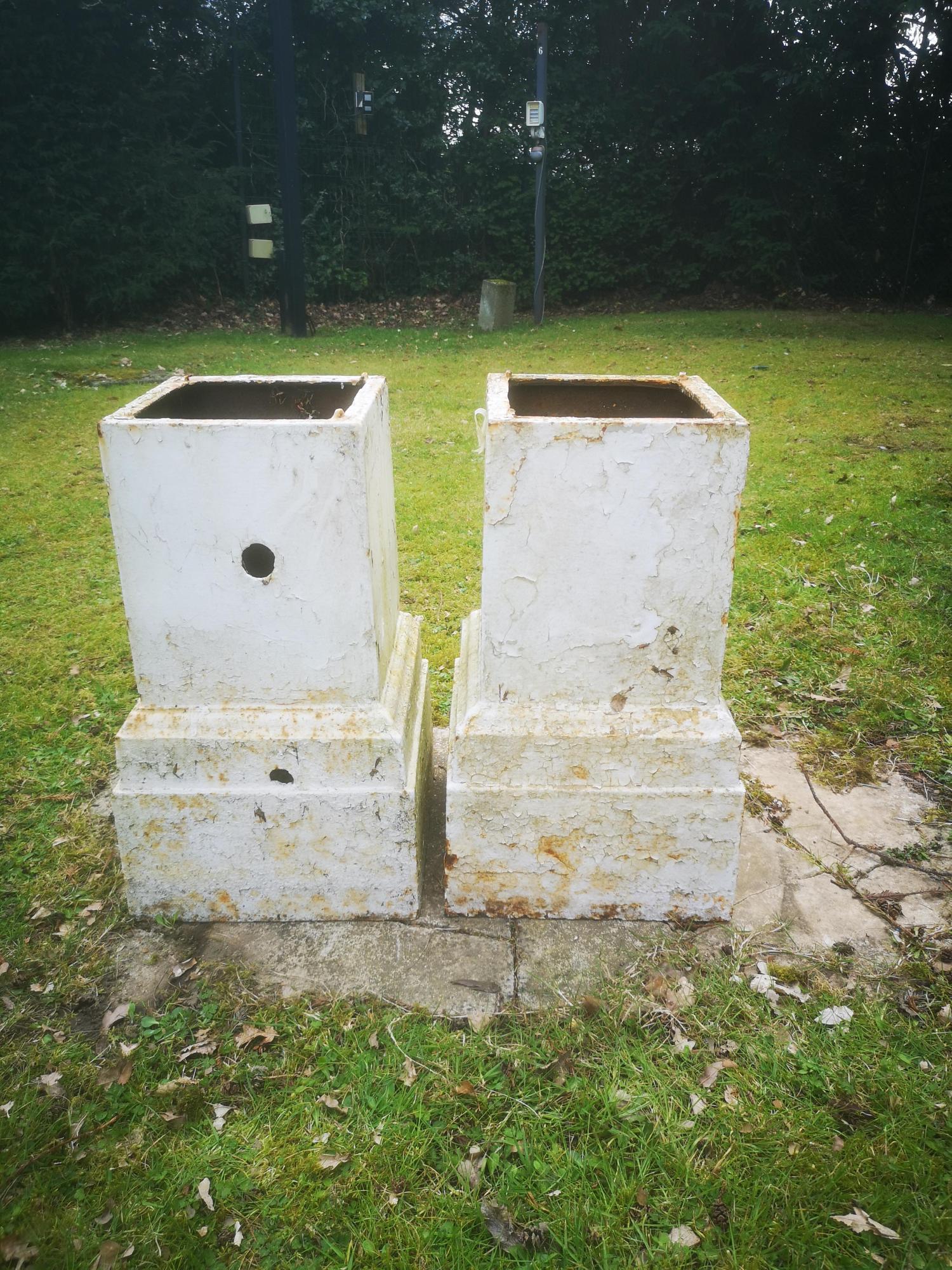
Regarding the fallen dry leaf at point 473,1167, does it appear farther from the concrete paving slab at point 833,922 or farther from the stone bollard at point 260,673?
the concrete paving slab at point 833,922

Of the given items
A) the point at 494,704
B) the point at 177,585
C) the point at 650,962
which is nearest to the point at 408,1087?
the point at 650,962

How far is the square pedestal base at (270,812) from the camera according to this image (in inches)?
94.3

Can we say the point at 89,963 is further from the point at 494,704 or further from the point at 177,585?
the point at 494,704

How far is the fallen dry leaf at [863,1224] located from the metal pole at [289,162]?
10418mm

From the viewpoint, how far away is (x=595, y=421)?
2.13 metres

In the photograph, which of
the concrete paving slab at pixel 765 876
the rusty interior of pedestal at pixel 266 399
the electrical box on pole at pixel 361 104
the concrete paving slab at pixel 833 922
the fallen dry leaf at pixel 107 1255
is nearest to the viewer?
the fallen dry leaf at pixel 107 1255

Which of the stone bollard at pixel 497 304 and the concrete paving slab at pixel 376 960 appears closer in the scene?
the concrete paving slab at pixel 376 960

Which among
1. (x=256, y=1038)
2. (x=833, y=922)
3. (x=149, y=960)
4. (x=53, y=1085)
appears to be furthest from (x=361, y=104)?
(x=53, y=1085)

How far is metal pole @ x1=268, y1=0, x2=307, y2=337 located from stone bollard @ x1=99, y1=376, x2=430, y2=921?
27.8 ft

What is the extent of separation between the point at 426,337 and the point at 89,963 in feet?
31.5

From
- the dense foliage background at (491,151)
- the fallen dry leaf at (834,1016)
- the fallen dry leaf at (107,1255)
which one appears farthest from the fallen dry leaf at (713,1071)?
the dense foliage background at (491,151)

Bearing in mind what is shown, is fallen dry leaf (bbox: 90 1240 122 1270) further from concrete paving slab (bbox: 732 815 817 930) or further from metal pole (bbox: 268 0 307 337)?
metal pole (bbox: 268 0 307 337)

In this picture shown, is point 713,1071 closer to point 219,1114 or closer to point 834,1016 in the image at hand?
point 834,1016

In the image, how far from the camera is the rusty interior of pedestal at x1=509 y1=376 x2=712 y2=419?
2.85 metres
